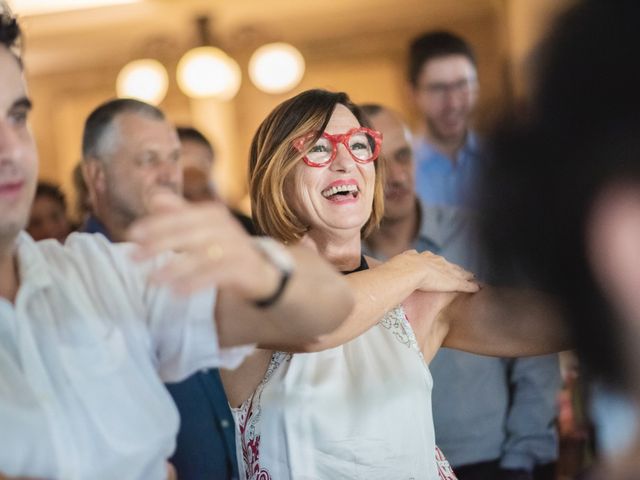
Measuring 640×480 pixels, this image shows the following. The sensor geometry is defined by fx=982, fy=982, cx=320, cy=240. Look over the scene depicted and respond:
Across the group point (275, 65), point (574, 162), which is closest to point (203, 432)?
point (574, 162)

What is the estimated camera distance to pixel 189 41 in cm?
867

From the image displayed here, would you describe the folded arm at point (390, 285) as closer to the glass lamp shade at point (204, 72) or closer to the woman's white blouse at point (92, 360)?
the woman's white blouse at point (92, 360)

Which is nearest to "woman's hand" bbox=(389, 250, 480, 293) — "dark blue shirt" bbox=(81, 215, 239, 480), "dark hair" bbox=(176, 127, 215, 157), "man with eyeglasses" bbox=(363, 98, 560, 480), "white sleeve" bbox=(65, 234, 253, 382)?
"man with eyeglasses" bbox=(363, 98, 560, 480)

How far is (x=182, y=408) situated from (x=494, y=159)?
1.96 metres

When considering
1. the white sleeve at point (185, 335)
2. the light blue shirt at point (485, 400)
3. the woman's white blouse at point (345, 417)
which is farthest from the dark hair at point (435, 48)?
the white sleeve at point (185, 335)

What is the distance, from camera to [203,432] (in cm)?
266

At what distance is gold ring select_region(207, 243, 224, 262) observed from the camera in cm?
122

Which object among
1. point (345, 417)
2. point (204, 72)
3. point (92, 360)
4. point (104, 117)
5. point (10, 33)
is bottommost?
point (345, 417)

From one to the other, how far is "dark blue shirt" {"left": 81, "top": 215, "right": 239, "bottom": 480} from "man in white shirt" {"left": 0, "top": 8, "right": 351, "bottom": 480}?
1.06 m

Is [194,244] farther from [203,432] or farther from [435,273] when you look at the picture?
[203,432]

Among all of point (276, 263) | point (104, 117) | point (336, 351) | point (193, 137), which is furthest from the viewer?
point (193, 137)

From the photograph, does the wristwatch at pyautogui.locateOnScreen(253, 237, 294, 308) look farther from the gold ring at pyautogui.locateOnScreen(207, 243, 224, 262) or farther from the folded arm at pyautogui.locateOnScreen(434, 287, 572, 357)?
the folded arm at pyautogui.locateOnScreen(434, 287, 572, 357)

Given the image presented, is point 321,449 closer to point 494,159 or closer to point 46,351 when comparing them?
point 46,351

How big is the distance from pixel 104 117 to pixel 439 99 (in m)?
1.26
